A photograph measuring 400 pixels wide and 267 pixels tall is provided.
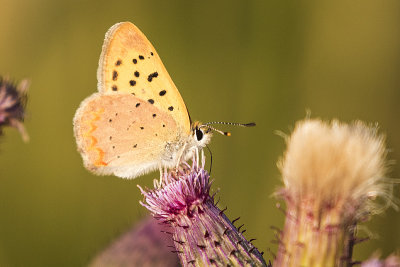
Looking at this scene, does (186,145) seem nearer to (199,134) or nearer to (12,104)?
(199,134)

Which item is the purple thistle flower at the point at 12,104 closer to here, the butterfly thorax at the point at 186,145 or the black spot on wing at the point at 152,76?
the black spot on wing at the point at 152,76

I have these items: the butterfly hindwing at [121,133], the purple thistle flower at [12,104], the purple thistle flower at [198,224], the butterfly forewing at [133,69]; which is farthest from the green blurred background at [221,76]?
the purple thistle flower at [12,104]

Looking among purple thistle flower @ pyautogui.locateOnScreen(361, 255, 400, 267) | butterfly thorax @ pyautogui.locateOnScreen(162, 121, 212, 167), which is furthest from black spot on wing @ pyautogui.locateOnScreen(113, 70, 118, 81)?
purple thistle flower @ pyautogui.locateOnScreen(361, 255, 400, 267)

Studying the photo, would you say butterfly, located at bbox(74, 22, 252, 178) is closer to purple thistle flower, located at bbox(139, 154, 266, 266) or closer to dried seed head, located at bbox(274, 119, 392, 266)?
purple thistle flower, located at bbox(139, 154, 266, 266)

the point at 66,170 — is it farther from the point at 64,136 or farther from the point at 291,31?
the point at 291,31

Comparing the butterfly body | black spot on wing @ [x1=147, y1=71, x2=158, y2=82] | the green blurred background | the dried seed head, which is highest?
the green blurred background

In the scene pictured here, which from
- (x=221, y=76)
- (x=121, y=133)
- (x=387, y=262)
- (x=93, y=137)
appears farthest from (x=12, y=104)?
(x=221, y=76)

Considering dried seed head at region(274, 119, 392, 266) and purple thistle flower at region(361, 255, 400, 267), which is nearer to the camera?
dried seed head at region(274, 119, 392, 266)
